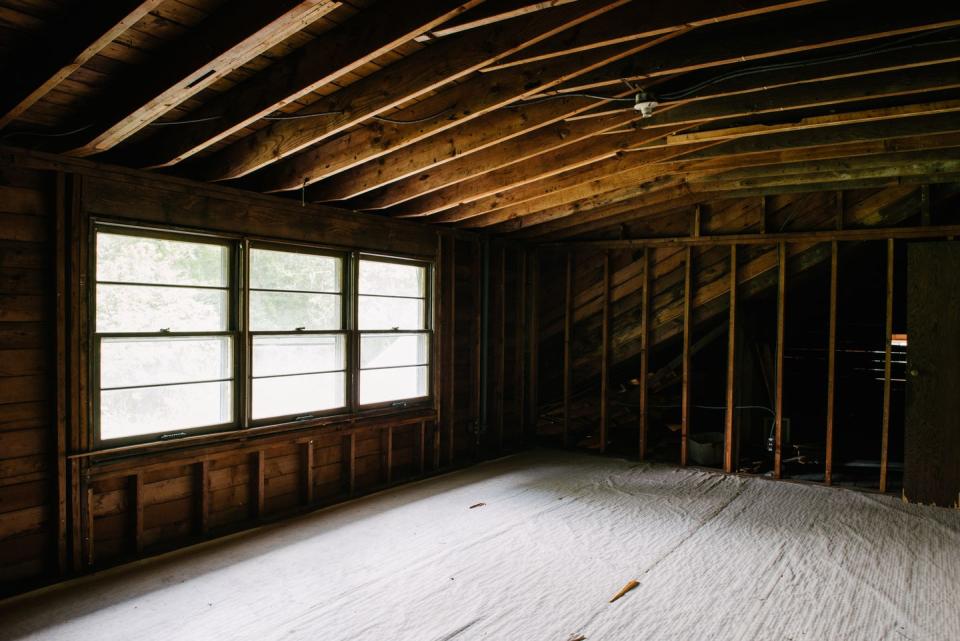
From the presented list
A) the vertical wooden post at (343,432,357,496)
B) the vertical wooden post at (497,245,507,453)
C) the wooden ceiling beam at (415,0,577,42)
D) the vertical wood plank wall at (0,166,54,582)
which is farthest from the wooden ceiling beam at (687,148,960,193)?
the vertical wood plank wall at (0,166,54,582)

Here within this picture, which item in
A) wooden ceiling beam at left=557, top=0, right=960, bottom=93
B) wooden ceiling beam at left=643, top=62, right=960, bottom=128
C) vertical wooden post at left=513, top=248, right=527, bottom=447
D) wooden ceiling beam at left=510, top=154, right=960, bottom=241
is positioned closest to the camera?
wooden ceiling beam at left=557, top=0, right=960, bottom=93

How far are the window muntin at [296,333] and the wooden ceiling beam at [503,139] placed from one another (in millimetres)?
603

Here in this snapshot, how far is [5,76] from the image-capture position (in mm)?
2676

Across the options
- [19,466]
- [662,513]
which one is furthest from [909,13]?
[19,466]

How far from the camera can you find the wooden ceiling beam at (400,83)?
2.41 metres

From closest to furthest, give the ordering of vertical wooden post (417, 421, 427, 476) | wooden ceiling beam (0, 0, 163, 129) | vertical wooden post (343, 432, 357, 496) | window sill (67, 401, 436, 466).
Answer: wooden ceiling beam (0, 0, 163, 129), window sill (67, 401, 436, 466), vertical wooden post (343, 432, 357, 496), vertical wooden post (417, 421, 427, 476)

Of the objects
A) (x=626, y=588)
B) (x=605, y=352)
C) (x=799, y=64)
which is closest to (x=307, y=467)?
(x=626, y=588)

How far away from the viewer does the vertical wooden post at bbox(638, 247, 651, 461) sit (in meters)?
6.18

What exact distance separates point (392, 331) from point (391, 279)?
479mm

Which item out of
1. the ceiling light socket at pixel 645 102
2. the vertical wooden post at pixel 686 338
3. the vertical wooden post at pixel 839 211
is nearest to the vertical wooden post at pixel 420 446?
the vertical wooden post at pixel 686 338

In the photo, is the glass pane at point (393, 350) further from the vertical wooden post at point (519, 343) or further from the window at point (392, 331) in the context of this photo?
the vertical wooden post at point (519, 343)

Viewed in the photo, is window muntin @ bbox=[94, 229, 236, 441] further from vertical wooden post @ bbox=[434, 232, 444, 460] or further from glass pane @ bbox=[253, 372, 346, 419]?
vertical wooden post @ bbox=[434, 232, 444, 460]

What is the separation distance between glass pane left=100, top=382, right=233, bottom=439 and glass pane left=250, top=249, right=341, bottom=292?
0.81m

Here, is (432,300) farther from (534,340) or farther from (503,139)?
(503,139)
